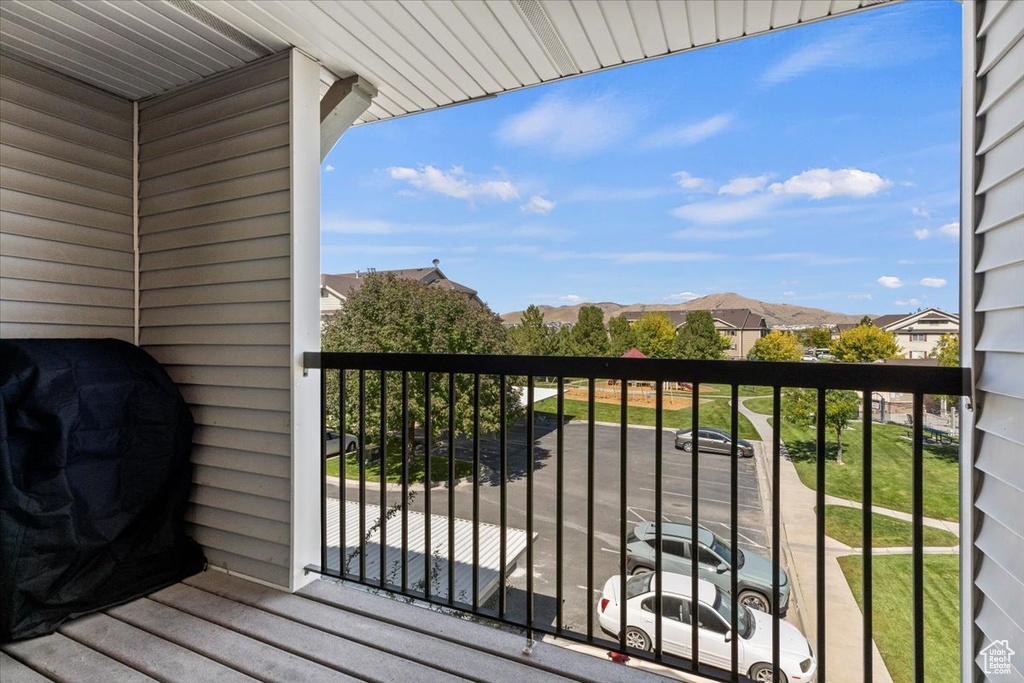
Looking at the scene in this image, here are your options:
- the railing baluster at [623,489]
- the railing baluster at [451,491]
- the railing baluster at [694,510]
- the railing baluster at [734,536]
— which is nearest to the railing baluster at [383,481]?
the railing baluster at [451,491]

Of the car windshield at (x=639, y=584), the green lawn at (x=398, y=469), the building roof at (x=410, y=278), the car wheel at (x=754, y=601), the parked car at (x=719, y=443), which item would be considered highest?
the building roof at (x=410, y=278)

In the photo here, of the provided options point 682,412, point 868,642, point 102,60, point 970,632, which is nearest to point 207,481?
point 102,60

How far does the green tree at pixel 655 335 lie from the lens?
6.80ft

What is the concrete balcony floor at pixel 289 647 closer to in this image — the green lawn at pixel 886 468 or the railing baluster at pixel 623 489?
the railing baluster at pixel 623 489

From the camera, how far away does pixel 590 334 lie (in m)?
2.22

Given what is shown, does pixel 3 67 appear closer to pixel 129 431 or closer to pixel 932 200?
pixel 129 431

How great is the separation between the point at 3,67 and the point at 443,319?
7.09 ft

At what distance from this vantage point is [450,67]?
2.14 metres

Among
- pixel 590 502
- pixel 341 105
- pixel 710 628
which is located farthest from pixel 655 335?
pixel 341 105

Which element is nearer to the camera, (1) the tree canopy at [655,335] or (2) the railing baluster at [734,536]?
(2) the railing baluster at [734,536]

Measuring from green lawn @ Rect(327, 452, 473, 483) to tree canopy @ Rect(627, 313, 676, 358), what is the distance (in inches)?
41.7

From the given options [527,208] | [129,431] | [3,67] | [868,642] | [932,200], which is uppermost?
[3,67]

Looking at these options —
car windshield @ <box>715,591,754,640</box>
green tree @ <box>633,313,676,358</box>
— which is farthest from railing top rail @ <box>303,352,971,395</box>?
car windshield @ <box>715,591,754,640</box>

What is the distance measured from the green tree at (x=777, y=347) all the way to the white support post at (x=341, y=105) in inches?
83.0
